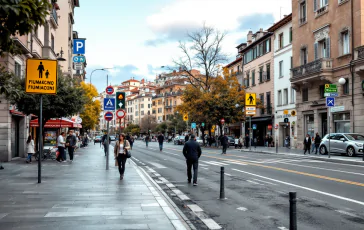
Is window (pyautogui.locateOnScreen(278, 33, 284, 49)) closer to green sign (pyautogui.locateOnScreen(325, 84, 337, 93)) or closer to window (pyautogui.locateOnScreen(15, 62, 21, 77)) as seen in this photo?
green sign (pyautogui.locateOnScreen(325, 84, 337, 93))

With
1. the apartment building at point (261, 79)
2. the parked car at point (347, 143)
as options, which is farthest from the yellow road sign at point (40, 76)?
the apartment building at point (261, 79)

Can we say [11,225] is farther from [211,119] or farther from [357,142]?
[211,119]

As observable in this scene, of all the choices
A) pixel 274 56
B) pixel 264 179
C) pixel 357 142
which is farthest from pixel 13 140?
pixel 274 56

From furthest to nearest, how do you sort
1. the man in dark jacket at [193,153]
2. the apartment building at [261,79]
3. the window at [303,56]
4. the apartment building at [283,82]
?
the apartment building at [261,79]
the apartment building at [283,82]
the window at [303,56]
the man in dark jacket at [193,153]

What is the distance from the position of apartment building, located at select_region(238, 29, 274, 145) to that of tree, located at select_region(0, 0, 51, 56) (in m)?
Result: 44.3

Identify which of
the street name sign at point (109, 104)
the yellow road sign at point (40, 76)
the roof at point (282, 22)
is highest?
the roof at point (282, 22)

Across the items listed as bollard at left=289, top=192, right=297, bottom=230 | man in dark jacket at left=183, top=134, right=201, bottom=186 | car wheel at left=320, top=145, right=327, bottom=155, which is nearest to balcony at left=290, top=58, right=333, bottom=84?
car wheel at left=320, top=145, right=327, bottom=155

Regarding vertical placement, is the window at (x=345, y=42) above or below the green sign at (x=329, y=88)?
above

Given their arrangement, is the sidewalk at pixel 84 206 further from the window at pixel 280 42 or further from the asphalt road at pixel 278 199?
the window at pixel 280 42

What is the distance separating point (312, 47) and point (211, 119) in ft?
59.2

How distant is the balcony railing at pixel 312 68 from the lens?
3278cm

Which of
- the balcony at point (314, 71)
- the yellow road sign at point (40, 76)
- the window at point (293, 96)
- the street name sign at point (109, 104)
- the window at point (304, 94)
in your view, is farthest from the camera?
the window at point (293, 96)

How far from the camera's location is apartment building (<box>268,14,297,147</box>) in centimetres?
4338

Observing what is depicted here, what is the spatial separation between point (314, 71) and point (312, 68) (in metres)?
0.62
